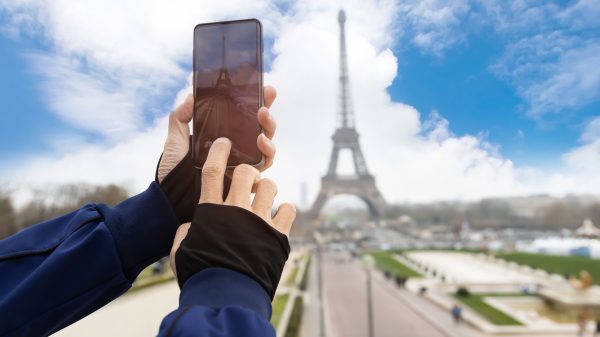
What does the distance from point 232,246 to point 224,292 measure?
0.08 m

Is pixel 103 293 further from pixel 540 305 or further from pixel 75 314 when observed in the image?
pixel 540 305

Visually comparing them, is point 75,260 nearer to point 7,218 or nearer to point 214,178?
point 214,178

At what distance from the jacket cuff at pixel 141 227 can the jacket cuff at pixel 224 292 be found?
1.09 ft

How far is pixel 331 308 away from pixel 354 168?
13771mm

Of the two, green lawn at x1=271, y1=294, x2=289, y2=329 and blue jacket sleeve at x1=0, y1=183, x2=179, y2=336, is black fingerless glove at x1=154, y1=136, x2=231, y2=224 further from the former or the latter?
green lawn at x1=271, y1=294, x2=289, y2=329

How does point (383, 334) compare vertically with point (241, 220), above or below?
below

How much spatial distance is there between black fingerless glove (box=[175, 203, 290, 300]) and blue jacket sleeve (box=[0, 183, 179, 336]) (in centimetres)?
30

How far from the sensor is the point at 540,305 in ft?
32.3

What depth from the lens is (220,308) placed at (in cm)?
63

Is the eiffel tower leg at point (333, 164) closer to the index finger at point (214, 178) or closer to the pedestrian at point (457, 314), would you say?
the pedestrian at point (457, 314)

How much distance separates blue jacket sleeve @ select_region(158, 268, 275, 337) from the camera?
0.58 meters

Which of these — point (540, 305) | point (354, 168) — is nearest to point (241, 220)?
point (540, 305)

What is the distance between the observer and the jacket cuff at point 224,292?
64 cm

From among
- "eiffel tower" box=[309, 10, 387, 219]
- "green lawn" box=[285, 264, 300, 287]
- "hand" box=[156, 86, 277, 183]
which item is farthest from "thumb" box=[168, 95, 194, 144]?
"eiffel tower" box=[309, 10, 387, 219]
